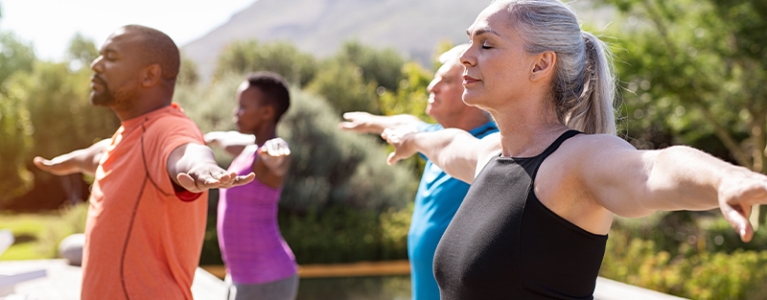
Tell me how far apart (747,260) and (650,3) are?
6.40 metres

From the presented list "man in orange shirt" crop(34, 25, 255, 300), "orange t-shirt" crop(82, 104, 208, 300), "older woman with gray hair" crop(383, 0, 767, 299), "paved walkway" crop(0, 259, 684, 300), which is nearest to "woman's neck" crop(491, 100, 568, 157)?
"older woman with gray hair" crop(383, 0, 767, 299)

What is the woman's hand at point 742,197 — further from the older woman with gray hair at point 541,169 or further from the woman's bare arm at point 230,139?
the woman's bare arm at point 230,139

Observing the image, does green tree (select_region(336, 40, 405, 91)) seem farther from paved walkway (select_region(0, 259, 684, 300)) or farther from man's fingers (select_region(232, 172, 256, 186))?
man's fingers (select_region(232, 172, 256, 186))

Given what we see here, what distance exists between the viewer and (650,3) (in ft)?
38.1

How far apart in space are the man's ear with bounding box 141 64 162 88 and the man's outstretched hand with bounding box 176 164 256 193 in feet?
2.24

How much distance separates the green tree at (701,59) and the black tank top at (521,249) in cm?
916

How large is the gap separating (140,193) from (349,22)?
13722 centimetres

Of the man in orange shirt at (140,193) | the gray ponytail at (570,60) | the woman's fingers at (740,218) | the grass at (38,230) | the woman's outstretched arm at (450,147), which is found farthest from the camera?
the grass at (38,230)

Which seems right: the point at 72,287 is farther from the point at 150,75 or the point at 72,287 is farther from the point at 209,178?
A: the point at 209,178

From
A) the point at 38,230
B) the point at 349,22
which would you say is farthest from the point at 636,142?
the point at 349,22

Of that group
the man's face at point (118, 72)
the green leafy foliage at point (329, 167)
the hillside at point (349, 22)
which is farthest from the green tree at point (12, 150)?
the hillside at point (349, 22)

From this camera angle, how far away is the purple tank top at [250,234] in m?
3.54

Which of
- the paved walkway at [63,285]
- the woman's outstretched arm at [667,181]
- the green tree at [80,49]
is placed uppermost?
the woman's outstretched arm at [667,181]

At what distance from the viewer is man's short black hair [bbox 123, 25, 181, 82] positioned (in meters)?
2.20
